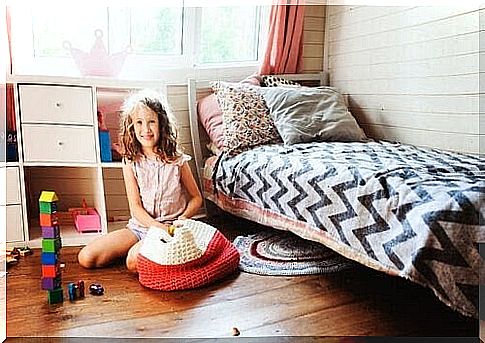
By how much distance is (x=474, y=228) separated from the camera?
4.39ft

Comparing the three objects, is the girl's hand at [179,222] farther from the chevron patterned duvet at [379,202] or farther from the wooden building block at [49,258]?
the wooden building block at [49,258]

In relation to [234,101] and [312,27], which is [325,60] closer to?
[312,27]

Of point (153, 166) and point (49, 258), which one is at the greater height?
point (153, 166)

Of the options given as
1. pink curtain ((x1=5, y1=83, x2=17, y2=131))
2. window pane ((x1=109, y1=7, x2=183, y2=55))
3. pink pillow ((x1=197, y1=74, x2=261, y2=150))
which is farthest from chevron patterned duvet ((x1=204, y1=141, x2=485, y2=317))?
pink curtain ((x1=5, y1=83, x2=17, y2=131))

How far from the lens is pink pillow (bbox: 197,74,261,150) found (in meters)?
2.62

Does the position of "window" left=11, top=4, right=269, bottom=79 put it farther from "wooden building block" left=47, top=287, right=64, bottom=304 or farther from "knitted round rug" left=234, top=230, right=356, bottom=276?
"wooden building block" left=47, top=287, right=64, bottom=304

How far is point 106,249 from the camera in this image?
2.14 meters

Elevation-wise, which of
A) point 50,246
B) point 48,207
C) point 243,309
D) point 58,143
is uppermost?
point 58,143

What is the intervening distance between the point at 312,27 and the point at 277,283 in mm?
1669

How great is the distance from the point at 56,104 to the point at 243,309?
3.84 feet

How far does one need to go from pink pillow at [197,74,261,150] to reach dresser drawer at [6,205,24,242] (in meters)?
0.89

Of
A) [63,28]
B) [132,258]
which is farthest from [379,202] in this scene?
[63,28]

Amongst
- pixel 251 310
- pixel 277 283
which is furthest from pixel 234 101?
pixel 251 310

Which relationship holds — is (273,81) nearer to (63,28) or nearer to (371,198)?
(63,28)
